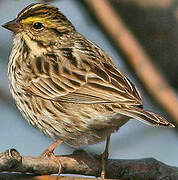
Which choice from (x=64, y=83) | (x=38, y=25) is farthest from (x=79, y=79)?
(x=38, y=25)

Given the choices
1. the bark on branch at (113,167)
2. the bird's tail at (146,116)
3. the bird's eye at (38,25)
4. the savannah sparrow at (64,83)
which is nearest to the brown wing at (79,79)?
the savannah sparrow at (64,83)

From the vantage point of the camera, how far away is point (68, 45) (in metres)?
3.95

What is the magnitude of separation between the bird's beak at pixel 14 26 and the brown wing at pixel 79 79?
0.26 metres

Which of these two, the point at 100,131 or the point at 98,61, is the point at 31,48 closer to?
the point at 98,61

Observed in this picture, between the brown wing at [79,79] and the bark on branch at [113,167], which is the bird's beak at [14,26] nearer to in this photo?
the brown wing at [79,79]

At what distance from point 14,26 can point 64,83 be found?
0.58 meters

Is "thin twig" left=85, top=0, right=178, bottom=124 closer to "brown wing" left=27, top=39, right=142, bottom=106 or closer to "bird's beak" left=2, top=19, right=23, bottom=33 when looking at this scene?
"brown wing" left=27, top=39, right=142, bottom=106

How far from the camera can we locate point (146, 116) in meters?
2.89

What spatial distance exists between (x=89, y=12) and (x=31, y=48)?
872 millimetres

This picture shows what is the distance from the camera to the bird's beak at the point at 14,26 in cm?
367

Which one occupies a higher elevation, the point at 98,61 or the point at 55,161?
the point at 98,61

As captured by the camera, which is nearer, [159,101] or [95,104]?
[159,101]

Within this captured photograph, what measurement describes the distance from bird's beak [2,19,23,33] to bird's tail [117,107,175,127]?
1.15 meters

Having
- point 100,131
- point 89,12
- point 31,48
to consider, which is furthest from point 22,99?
point 89,12
